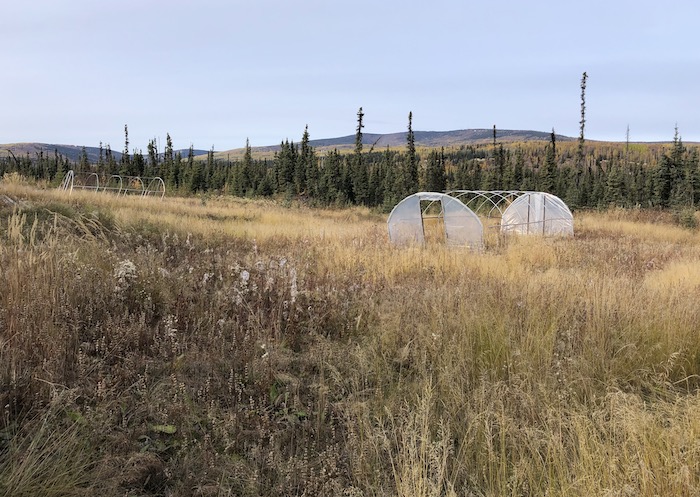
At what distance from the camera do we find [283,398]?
9.65 feet

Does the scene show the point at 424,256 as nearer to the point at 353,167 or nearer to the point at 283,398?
the point at 283,398

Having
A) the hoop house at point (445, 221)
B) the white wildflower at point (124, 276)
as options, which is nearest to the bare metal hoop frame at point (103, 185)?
the hoop house at point (445, 221)

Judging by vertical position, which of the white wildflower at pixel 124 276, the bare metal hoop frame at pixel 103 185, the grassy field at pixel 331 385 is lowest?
the grassy field at pixel 331 385

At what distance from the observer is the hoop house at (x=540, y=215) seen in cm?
1783

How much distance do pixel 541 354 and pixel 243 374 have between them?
2.29 meters

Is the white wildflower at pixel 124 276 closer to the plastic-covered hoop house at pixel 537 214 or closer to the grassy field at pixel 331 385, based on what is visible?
the grassy field at pixel 331 385

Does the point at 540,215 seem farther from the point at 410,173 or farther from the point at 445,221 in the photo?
the point at 410,173

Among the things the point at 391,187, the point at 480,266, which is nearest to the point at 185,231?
the point at 480,266

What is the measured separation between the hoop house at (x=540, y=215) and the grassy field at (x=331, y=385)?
1319 cm

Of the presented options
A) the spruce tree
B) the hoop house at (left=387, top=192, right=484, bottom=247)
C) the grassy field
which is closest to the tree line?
the spruce tree

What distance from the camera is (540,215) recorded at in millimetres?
19141

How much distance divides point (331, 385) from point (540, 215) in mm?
18347

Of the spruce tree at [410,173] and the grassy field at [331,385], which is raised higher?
the spruce tree at [410,173]

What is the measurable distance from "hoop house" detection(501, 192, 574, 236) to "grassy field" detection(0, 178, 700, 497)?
13.2m
